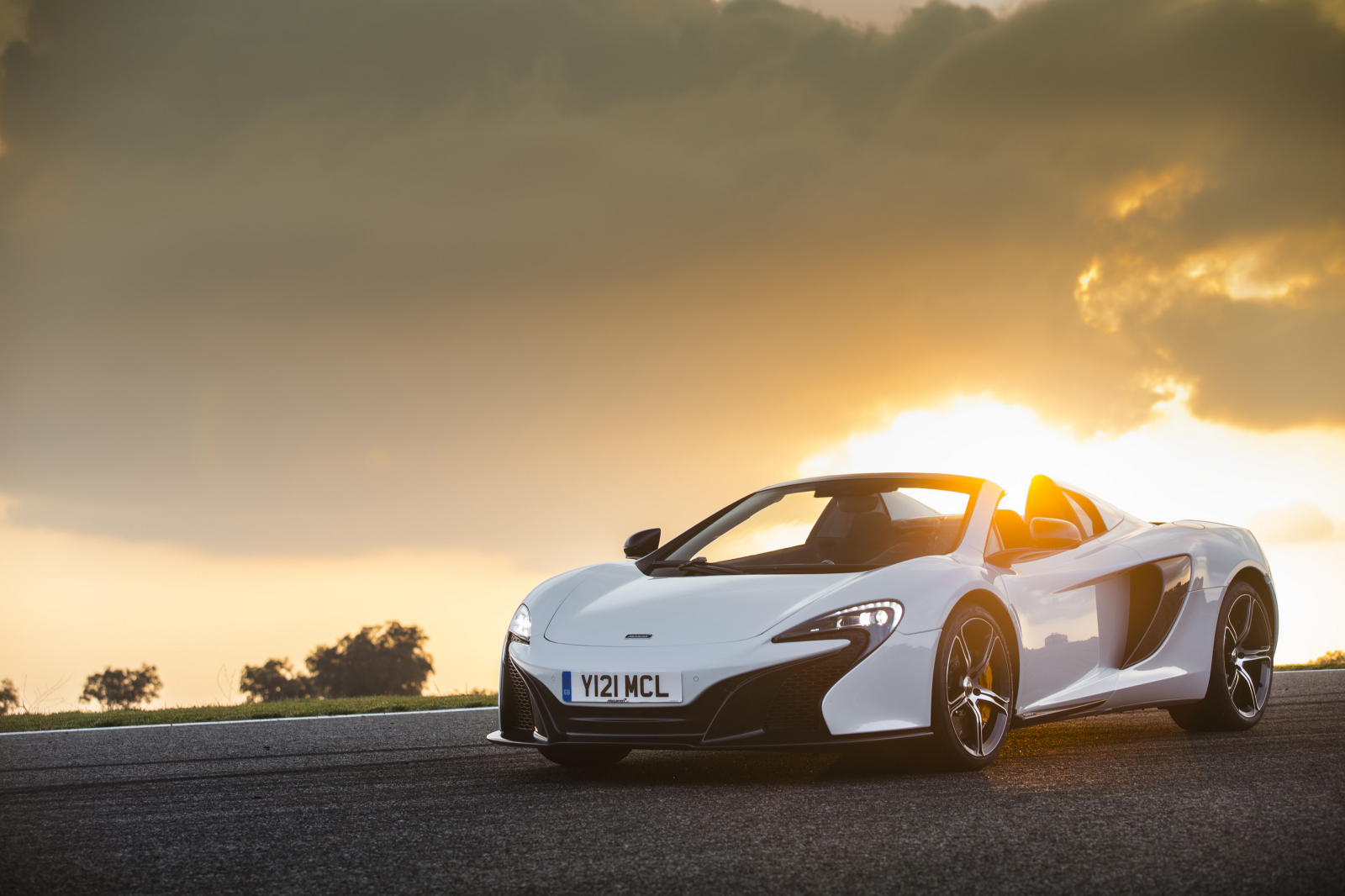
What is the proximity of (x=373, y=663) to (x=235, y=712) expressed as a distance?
214 feet

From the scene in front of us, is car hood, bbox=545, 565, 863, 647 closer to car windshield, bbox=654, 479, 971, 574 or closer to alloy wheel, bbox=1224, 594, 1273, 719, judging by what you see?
car windshield, bbox=654, 479, 971, 574

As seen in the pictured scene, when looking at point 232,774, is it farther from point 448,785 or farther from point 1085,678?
point 1085,678

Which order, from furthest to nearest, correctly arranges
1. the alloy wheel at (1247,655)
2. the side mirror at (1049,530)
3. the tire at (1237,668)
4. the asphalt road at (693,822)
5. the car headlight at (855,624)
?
the alloy wheel at (1247,655) → the tire at (1237,668) → the side mirror at (1049,530) → the car headlight at (855,624) → the asphalt road at (693,822)

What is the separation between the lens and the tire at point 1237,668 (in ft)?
21.7

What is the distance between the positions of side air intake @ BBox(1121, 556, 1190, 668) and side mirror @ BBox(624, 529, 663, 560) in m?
2.42

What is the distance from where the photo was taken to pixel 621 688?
16.3ft

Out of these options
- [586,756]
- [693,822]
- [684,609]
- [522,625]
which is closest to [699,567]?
[684,609]

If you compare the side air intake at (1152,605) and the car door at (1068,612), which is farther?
the side air intake at (1152,605)

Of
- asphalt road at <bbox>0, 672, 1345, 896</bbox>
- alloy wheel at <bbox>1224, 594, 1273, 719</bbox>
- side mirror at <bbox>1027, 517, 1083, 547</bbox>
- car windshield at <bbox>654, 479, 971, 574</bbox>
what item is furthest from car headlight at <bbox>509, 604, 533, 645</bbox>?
alloy wheel at <bbox>1224, 594, 1273, 719</bbox>

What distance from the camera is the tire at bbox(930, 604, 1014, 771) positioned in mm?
4969

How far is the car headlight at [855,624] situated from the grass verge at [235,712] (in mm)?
5606

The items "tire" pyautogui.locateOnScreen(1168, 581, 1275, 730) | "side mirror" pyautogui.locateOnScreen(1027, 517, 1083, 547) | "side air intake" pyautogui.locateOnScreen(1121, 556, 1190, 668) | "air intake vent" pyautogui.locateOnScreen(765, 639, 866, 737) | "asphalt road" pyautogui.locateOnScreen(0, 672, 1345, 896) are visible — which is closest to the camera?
"asphalt road" pyautogui.locateOnScreen(0, 672, 1345, 896)

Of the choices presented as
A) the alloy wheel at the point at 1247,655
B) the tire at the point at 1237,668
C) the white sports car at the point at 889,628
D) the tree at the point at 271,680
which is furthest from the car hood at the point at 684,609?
the tree at the point at 271,680

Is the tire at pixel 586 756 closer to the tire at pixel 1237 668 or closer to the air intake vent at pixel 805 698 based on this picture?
the air intake vent at pixel 805 698
